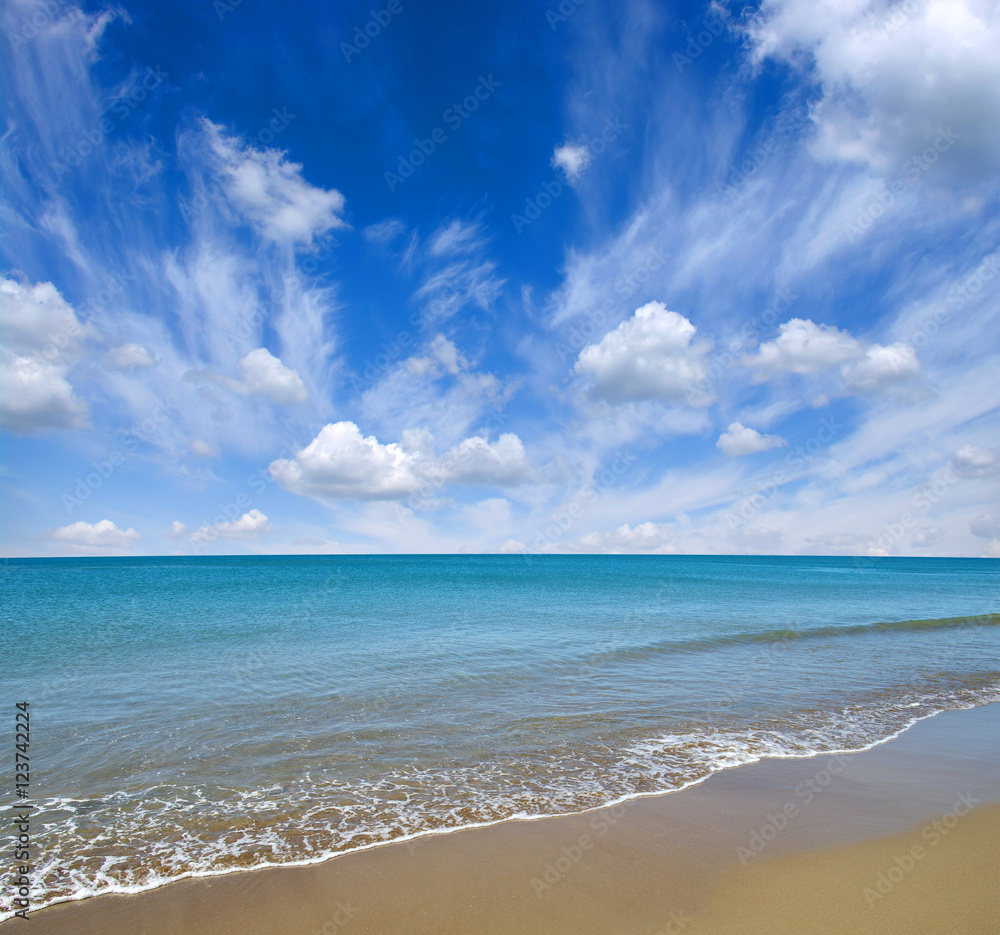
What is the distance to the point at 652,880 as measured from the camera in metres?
5.90

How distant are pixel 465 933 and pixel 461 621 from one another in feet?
76.4

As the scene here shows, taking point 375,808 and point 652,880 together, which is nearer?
point 652,880

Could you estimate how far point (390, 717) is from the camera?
11906 mm

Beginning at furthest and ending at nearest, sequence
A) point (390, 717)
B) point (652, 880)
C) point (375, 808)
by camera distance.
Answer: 1. point (390, 717)
2. point (375, 808)
3. point (652, 880)

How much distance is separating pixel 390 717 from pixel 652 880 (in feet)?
24.3

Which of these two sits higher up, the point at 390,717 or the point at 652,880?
the point at 390,717

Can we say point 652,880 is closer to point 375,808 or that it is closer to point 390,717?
point 375,808

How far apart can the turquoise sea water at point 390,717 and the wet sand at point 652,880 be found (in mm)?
563

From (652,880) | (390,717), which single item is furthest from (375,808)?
(390,717)

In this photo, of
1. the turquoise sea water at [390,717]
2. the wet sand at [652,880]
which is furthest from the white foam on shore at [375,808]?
the wet sand at [652,880]

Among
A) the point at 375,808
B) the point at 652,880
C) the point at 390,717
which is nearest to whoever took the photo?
the point at 652,880

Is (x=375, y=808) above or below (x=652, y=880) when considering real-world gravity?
above

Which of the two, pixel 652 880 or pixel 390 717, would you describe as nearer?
pixel 652 880

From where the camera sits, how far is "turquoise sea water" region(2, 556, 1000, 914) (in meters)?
7.29
